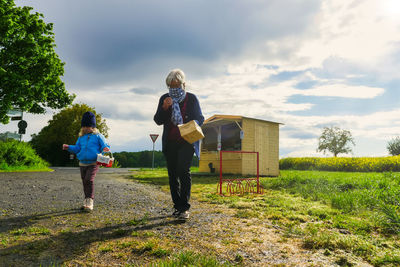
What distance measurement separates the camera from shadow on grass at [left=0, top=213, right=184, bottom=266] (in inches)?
96.0

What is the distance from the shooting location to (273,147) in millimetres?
15922

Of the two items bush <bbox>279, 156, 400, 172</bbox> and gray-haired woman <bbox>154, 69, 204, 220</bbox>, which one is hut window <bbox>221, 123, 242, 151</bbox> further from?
gray-haired woman <bbox>154, 69, 204, 220</bbox>

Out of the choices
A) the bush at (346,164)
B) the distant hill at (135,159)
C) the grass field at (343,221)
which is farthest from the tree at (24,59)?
the bush at (346,164)

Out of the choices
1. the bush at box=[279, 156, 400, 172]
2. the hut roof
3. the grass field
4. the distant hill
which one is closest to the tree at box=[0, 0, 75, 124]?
the hut roof

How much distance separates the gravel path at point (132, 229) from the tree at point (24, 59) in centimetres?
1236

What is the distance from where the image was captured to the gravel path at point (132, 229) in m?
2.55

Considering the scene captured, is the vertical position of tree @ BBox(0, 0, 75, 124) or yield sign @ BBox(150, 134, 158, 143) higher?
tree @ BBox(0, 0, 75, 124)

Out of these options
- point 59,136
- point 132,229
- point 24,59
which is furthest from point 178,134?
point 59,136

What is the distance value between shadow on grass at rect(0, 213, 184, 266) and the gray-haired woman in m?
0.49

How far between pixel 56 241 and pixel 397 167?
2467 centimetres

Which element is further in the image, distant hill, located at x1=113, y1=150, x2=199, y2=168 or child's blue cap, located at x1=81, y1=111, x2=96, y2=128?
distant hill, located at x1=113, y1=150, x2=199, y2=168

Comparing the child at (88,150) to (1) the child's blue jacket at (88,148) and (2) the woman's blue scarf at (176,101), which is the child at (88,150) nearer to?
(1) the child's blue jacket at (88,148)

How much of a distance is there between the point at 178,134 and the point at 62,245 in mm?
1861

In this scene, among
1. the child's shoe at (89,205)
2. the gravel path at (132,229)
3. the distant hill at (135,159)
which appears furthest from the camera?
the distant hill at (135,159)
